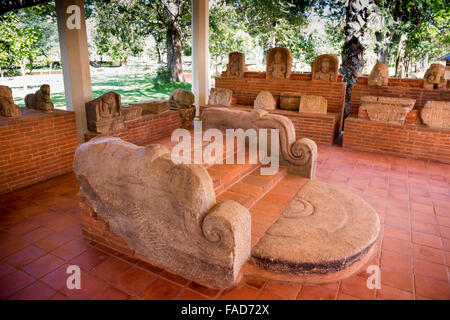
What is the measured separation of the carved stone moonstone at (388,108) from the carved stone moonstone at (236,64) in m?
3.48

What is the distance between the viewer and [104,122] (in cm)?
568

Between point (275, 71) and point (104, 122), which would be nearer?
point (104, 122)

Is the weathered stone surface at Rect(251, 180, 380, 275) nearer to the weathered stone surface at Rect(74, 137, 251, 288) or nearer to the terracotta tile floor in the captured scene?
the terracotta tile floor

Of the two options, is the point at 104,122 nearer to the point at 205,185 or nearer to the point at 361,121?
the point at 205,185

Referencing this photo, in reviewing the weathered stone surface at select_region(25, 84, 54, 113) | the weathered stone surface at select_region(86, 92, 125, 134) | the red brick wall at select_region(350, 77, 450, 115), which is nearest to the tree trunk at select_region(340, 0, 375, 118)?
the red brick wall at select_region(350, 77, 450, 115)

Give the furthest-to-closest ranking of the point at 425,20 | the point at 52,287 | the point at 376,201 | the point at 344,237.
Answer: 1. the point at 425,20
2. the point at 376,201
3. the point at 344,237
4. the point at 52,287

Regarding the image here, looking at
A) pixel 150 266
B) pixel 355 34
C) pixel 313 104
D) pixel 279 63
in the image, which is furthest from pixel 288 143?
pixel 355 34

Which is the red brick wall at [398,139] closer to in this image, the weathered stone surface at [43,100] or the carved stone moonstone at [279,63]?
the carved stone moonstone at [279,63]

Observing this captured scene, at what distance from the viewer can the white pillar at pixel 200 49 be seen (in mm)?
8529

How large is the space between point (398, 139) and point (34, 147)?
680 cm

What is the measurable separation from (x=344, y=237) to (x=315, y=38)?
1150 cm

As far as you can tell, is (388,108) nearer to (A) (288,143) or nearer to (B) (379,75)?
(B) (379,75)

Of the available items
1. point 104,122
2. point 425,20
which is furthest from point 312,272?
point 425,20

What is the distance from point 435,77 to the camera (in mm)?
6594
